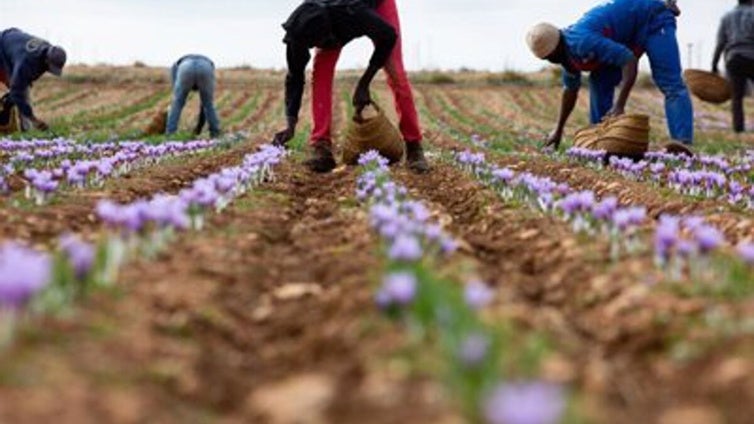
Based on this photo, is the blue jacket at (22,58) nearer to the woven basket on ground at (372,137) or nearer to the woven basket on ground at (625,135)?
the woven basket on ground at (372,137)

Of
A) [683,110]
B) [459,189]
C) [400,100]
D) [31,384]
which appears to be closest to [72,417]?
[31,384]

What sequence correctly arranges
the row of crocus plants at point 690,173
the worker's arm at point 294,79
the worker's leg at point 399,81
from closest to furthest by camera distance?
1. the row of crocus plants at point 690,173
2. the worker's arm at point 294,79
3. the worker's leg at point 399,81

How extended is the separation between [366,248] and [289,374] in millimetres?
1738

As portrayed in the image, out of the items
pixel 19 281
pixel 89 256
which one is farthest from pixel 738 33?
pixel 19 281

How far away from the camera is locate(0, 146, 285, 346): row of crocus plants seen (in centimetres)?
225

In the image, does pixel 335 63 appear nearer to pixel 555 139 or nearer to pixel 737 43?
pixel 555 139

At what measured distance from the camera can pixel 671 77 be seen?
10242 mm

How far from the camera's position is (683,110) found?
408 inches

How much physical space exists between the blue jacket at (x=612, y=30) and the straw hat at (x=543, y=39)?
0.25 metres

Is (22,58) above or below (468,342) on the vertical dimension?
above

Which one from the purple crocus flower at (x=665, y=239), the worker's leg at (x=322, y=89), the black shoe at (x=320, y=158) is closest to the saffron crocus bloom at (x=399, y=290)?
the purple crocus flower at (x=665, y=239)

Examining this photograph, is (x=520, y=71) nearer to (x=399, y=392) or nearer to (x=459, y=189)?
(x=459, y=189)

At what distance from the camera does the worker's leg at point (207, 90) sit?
15.0 m

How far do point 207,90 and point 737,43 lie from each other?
923cm
